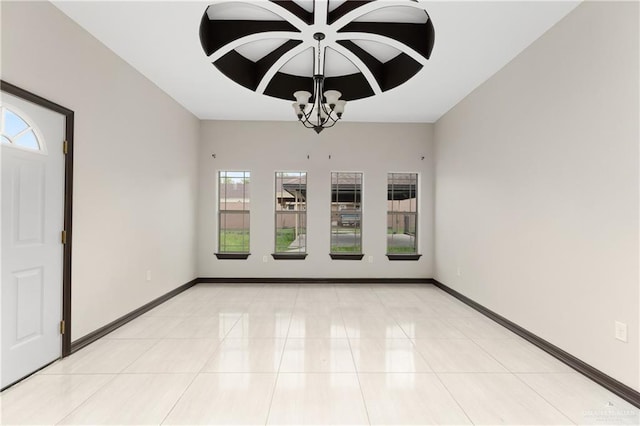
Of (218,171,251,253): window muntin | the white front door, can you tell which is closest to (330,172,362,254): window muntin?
(218,171,251,253): window muntin

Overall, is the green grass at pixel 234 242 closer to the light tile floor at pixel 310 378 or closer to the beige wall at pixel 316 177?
the beige wall at pixel 316 177

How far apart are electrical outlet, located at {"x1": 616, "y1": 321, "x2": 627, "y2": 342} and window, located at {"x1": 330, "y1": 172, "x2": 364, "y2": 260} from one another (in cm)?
395

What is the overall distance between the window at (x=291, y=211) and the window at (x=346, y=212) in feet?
1.87

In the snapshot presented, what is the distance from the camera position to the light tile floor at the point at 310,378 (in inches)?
79.1

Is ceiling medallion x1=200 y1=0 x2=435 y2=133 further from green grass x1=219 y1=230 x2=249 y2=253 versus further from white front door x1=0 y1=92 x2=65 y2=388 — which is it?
green grass x1=219 y1=230 x2=249 y2=253

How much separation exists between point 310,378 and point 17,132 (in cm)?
289

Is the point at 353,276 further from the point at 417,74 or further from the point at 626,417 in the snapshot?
the point at 626,417

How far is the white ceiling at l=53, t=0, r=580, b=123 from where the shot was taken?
2713 mm

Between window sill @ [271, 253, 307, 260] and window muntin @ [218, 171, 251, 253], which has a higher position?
window muntin @ [218, 171, 251, 253]

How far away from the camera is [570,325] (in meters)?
2.70

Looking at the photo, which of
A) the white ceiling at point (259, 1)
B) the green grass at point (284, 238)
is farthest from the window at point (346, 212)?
the white ceiling at point (259, 1)

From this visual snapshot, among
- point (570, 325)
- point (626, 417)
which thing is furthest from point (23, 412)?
point (570, 325)

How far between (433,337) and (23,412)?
3.36m

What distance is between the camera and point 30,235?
2.45 metres
